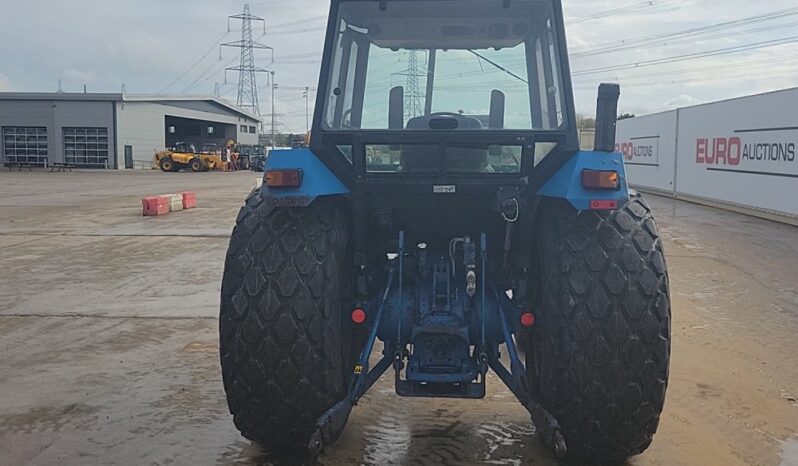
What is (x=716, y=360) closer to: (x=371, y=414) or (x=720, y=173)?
(x=371, y=414)

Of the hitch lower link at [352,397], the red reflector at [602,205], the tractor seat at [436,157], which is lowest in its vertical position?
the hitch lower link at [352,397]

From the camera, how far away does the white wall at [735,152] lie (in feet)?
54.1

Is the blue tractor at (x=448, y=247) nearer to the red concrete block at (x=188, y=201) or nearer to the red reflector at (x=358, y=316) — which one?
the red reflector at (x=358, y=316)

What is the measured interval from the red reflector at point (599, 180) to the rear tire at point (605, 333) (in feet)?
0.68

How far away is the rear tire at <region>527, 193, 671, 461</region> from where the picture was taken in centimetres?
351

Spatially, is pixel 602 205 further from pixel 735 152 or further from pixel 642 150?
pixel 642 150

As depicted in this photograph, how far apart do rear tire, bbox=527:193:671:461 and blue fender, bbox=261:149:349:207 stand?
1.10 meters

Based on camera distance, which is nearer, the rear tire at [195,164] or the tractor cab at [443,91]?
the tractor cab at [443,91]

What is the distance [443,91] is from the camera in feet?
14.3

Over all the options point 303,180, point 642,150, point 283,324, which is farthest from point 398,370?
point 642,150

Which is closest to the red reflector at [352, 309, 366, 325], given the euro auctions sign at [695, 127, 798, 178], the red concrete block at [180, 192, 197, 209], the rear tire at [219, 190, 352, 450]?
the rear tire at [219, 190, 352, 450]

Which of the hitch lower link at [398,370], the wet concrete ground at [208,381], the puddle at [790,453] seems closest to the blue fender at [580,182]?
the hitch lower link at [398,370]

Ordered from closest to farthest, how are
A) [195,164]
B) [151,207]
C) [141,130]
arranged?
[151,207] < [195,164] < [141,130]

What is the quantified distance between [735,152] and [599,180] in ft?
56.9
